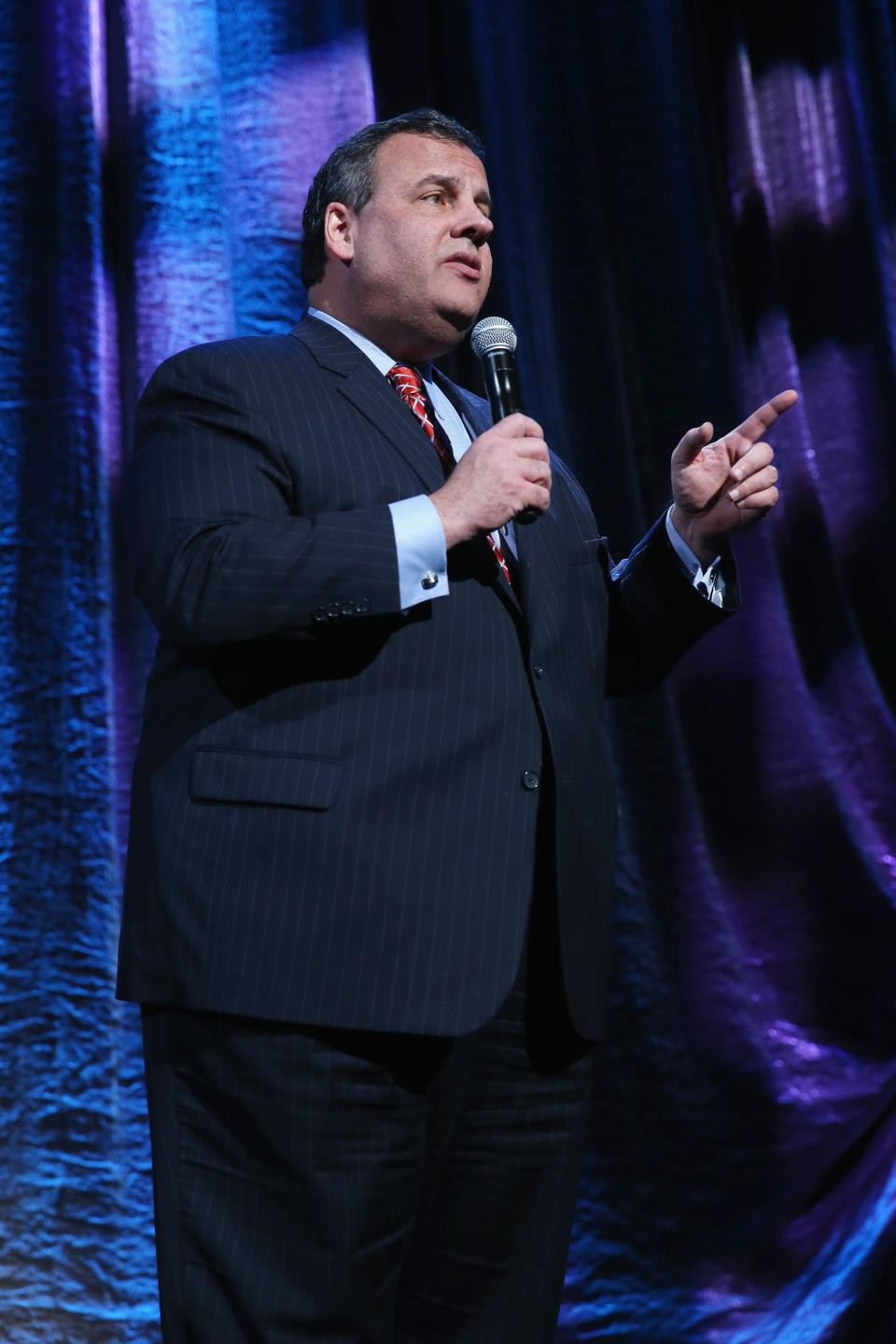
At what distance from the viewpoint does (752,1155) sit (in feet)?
6.84

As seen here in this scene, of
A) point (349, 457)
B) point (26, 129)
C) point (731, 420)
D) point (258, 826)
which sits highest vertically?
point (26, 129)

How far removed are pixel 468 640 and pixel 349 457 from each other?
7.9 inches

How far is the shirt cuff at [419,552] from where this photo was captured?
1056mm

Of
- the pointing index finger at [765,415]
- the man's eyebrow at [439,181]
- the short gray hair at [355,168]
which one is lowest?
the pointing index finger at [765,415]

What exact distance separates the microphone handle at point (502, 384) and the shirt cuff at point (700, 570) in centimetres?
26

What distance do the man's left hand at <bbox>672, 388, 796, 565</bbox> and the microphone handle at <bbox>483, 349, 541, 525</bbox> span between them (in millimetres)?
199

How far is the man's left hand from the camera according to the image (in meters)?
1.32

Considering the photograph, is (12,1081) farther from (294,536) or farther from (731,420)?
(731,420)

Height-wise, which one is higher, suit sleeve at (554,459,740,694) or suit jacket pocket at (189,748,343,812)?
suit sleeve at (554,459,740,694)

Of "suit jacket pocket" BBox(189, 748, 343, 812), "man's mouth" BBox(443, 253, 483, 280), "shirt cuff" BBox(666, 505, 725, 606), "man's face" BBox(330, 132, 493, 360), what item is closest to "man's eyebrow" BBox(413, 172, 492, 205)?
"man's face" BBox(330, 132, 493, 360)

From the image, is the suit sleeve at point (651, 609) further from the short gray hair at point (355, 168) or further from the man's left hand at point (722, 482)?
the short gray hair at point (355, 168)

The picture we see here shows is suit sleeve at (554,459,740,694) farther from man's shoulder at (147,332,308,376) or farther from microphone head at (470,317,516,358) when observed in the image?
man's shoulder at (147,332,308,376)

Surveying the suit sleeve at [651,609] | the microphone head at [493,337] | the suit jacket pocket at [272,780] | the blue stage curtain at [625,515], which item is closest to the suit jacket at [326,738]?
the suit jacket pocket at [272,780]

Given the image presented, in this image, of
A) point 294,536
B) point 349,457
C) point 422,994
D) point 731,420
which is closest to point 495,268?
point 731,420
